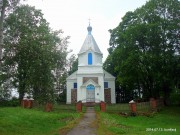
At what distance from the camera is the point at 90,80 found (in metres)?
38.7

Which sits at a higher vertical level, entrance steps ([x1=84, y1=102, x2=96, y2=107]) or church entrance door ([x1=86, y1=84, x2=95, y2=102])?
church entrance door ([x1=86, y1=84, x2=95, y2=102])

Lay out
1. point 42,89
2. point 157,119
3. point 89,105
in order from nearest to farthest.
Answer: point 42,89
point 157,119
point 89,105

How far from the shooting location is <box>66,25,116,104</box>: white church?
127 feet

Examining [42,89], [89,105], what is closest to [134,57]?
[89,105]

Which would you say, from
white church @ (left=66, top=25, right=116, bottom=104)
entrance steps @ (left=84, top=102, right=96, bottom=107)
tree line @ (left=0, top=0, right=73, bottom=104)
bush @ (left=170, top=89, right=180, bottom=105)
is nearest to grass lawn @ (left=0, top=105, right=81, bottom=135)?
tree line @ (left=0, top=0, right=73, bottom=104)

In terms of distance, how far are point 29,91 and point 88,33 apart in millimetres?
29712

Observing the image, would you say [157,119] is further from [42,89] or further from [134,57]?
[42,89]

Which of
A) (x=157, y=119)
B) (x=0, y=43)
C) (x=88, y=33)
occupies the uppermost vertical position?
(x=88, y=33)

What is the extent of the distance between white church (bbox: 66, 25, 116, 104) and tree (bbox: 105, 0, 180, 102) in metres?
5.24

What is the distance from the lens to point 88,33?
142 ft

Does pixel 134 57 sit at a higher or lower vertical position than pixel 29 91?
higher

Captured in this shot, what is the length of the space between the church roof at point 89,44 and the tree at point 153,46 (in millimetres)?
6503

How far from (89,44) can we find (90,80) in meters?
6.08

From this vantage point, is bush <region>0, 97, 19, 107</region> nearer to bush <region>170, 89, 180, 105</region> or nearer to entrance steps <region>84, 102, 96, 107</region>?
entrance steps <region>84, 102, 96, 107</region>
